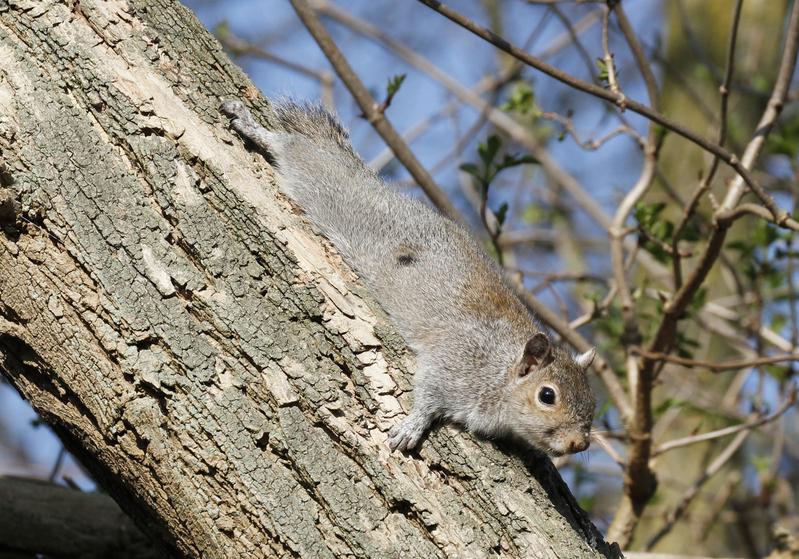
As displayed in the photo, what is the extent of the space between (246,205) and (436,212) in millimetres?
1292

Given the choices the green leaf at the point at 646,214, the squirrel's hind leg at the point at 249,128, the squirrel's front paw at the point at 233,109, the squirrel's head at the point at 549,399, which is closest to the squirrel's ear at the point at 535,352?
the squirrel's head at the point at 549,399

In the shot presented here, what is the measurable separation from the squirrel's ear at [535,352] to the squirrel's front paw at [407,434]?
32.2 inches

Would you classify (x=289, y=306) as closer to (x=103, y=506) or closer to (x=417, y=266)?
(x=417, y=266)

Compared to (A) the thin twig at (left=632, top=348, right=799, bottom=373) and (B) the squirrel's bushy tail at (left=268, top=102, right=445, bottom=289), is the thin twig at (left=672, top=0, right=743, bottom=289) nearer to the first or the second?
(A) the thin twig at (left=632, top=348, right=799, bottom=373)

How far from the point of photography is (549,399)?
3.53m

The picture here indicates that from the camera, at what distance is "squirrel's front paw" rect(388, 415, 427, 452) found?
2.68 m

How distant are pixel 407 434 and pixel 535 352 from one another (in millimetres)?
977

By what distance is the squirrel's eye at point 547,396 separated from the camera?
3.53 meters

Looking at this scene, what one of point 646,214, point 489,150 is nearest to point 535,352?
point 646,214

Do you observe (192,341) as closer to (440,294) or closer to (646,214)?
(440,294)

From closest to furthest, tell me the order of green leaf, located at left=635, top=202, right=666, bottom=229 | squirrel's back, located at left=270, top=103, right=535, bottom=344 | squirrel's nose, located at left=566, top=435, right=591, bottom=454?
1. squirrel's nose, located at left=566, top=435, right=591, bottom=454
2. squirrel's back, located at left=270, top=103, right=535, bottom=344
3. green leaf, located at left=635, top=202, right=666, bottom=229

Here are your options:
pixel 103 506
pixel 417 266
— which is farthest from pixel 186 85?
pixel 103 506

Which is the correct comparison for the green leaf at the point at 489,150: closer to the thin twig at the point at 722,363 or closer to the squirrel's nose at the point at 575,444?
the thin twig at the point at 722,363

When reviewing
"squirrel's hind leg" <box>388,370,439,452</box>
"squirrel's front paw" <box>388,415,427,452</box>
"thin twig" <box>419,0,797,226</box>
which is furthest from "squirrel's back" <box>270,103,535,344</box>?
"thin twig" <box>419,0,797,226</box>
